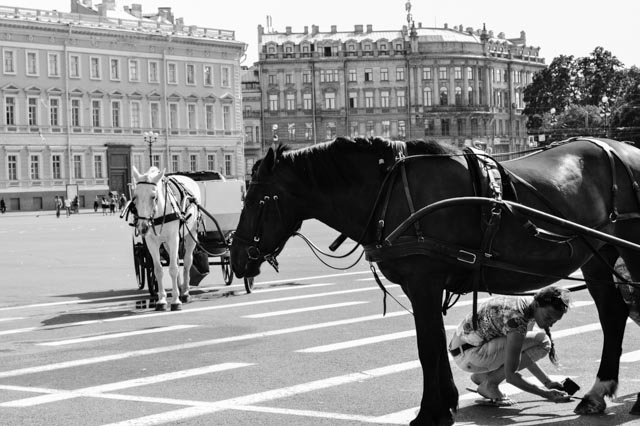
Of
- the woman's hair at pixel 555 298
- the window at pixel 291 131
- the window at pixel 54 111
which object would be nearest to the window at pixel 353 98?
the window at pixel 291 131

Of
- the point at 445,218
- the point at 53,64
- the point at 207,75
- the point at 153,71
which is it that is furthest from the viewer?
the point at 207,75

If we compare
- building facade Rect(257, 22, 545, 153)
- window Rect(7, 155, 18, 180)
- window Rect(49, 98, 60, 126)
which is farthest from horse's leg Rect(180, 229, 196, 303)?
building facade Rect(257, 22, 545, 153)

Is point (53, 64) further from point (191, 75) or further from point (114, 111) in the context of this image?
point (191, 75)

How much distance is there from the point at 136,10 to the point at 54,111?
1866cm

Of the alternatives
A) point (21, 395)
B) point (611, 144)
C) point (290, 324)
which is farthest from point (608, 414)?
point (290, 324)

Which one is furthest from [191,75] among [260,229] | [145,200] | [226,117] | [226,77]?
[260,229]

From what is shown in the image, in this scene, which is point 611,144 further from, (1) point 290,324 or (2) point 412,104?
(2) point 412,104

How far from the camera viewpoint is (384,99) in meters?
145

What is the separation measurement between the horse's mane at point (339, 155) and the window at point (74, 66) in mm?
93185

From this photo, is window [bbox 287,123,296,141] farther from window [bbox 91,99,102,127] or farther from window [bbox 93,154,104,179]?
window [bbox 93,154,104,179]

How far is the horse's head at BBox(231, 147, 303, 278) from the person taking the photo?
881cm

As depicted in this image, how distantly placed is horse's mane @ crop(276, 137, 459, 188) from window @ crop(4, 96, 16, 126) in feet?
296

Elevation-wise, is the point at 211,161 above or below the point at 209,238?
above

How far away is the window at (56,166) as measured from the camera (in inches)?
3851
